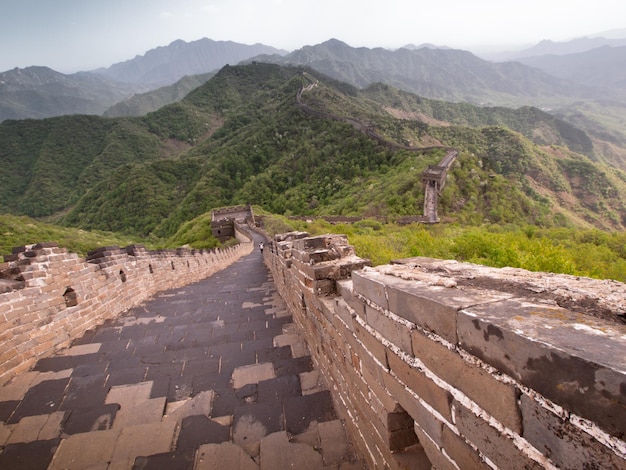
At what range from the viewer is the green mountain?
37719mm

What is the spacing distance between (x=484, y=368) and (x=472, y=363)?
0.07 meters

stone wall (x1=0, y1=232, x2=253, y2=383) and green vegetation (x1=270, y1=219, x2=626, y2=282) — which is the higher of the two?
stone wall (x1=0, y1=232, x2=253, y2=383)

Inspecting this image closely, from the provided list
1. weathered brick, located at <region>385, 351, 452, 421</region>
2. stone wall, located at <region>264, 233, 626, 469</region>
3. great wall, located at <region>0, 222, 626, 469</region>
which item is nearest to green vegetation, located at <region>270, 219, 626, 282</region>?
great wall, located at <region>0, 222, 626, 469</region>

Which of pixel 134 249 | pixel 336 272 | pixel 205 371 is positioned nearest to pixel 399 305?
pixel 336 272

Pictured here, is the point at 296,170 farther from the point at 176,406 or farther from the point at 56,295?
the point at 176,406

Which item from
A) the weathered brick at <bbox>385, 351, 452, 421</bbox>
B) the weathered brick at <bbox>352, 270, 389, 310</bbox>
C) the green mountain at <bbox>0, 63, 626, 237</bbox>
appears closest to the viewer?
the weathered brick at <bbox>385, 351, 452, 421</bbox>

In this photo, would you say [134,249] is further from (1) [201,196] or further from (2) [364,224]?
(1) [201,196]

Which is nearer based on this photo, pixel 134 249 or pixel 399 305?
pixel 399 305

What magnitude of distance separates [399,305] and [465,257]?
949cm

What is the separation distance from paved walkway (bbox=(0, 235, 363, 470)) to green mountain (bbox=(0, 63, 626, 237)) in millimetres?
28102

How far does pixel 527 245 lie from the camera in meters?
11.1

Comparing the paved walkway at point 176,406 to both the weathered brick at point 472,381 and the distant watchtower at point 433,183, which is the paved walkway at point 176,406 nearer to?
the weathered brick at point 472,381

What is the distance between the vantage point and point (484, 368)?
131cm

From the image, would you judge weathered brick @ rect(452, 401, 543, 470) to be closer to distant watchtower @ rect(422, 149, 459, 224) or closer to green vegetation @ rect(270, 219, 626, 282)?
green vegetation @ rect(270, 219, 626, 282)
